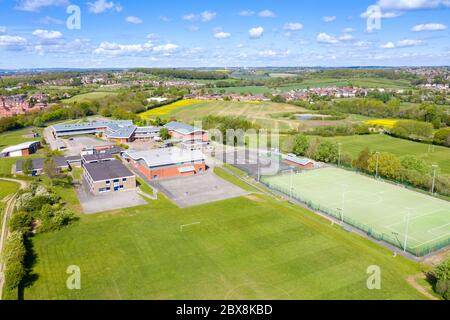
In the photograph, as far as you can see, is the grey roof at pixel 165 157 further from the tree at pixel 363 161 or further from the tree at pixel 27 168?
the tree at pixel 363 161

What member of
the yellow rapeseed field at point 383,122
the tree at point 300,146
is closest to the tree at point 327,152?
the tree at point 300,146

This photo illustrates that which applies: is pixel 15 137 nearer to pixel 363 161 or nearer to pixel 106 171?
pixel 106 171

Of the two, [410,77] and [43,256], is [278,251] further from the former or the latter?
[410,77]

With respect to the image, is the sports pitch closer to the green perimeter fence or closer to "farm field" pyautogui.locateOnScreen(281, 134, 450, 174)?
the green perimeter fence

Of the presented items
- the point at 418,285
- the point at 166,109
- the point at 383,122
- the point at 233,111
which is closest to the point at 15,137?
the point at 166,109

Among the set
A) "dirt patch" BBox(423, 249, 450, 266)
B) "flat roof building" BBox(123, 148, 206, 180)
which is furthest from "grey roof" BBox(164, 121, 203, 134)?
"dirt patch" BBox(423, 249, 450, 266)
